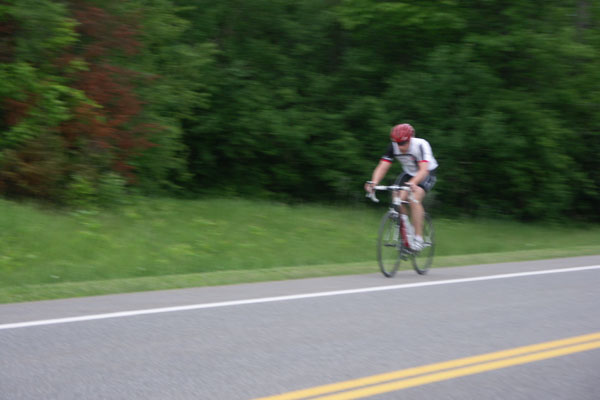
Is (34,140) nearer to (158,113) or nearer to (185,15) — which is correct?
(158,113)

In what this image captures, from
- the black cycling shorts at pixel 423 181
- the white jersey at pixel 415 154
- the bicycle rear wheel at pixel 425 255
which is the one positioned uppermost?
the white jersey at pixel 415 154

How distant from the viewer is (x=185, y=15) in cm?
2216

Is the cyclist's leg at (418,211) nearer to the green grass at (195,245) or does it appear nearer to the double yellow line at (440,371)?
the green grass at (195,245)

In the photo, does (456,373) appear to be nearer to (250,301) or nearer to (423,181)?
(250,301)

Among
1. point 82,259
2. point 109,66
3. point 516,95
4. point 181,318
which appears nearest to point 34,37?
point 109,66

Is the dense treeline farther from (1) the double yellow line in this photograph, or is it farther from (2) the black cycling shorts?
(1) the double yellow line

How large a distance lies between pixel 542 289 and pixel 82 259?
6.46m

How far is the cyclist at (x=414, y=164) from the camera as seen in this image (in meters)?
10.2

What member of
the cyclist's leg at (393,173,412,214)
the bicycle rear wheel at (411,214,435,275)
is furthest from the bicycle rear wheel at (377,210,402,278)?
the bicycle rear wheel at (411,214,435,275)

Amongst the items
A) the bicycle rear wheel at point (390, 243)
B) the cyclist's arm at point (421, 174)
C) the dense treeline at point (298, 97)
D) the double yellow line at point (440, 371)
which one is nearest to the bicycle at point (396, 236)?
the bicycle rear wheel at point (390, 243)

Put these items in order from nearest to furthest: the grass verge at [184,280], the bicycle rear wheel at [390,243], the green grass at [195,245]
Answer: the grass verge at [184,280]
the green grass at [195,245]
the bicycle rear wheel at [390,243]

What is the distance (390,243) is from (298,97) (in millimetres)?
11990

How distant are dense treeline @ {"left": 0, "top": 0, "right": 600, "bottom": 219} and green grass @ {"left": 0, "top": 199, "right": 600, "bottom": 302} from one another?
4.88 feet

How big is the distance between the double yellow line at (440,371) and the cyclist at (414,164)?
4.13m
